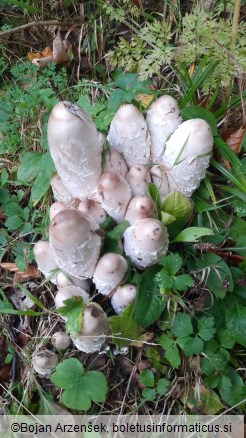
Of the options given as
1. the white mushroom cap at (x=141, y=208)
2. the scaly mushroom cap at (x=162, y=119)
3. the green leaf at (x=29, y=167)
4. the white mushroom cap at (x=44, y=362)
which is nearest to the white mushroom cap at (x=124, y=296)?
the white mushroom cap at (x=141, y=208)

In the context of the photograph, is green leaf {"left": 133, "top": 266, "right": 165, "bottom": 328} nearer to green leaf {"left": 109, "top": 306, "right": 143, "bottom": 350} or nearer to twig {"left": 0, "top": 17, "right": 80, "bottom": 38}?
green leaf {"left": 109, "top": 306, "right": 143, "bottom": 350}

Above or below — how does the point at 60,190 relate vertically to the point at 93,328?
above

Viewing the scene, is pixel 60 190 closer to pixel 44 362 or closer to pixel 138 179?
pixel 138 179

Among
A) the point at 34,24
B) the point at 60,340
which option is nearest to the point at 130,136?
the point at 60,340

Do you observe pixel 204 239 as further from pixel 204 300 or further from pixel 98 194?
pixel 98 194

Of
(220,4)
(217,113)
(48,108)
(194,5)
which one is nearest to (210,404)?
(217,113)

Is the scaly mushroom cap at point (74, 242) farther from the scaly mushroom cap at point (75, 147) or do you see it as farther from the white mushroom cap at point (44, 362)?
the white mushroom cap at point (44, 362)
